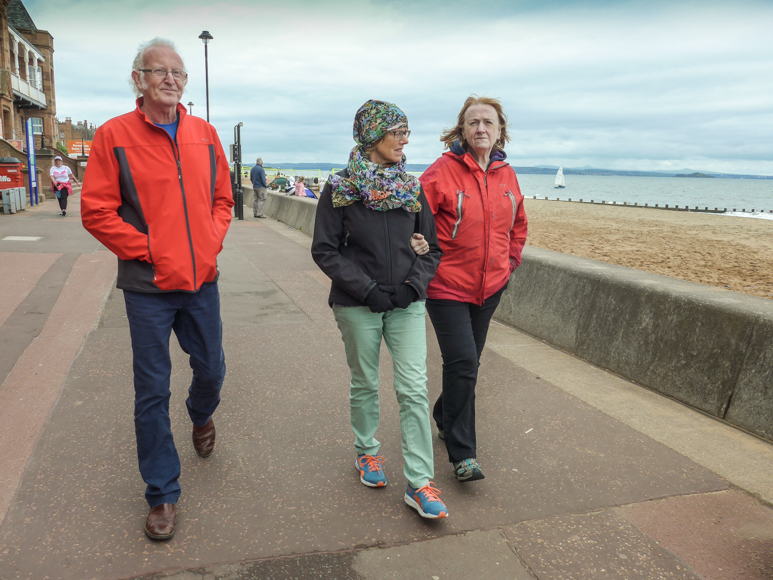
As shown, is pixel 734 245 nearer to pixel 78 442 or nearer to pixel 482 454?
pixel 482 454

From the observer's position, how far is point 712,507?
305cm

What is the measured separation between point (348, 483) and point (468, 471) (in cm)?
63

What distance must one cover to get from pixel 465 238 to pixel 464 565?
162 cm

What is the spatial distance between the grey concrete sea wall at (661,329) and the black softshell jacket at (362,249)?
2.40 m

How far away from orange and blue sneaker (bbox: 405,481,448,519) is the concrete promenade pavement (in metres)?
0.07

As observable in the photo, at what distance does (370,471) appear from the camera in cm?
317

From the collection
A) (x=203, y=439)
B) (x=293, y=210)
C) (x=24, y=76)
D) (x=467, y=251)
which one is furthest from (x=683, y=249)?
(x=24, y=76)

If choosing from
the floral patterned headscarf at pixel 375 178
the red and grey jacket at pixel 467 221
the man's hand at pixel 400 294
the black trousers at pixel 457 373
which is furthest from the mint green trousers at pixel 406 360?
the floral patterned headscarf at pixel 375 178

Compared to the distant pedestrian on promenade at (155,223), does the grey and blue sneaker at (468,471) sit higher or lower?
lower

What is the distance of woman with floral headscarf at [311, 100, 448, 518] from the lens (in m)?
2.83

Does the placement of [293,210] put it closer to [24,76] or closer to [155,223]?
[155,223]

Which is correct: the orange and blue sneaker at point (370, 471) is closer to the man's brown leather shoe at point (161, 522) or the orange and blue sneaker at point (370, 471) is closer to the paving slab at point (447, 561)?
the paving slab at point (447, 561)

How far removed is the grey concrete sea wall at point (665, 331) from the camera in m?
3.92

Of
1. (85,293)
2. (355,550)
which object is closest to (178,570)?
(355,550)
